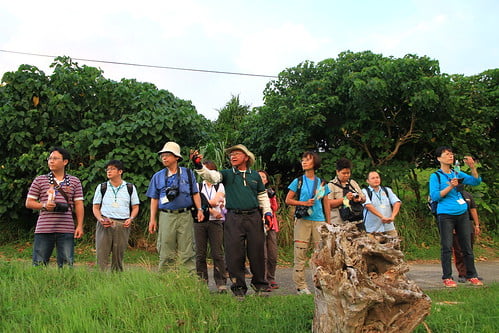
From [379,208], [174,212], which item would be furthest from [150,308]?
[379,208]

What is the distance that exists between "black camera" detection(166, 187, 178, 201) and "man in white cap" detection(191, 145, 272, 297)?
0.47 m

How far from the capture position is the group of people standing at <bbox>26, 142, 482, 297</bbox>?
527 cm

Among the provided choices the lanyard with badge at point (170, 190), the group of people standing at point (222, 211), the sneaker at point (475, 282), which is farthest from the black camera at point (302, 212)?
the sneaker at point (475, 282)

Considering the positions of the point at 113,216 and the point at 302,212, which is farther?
the point at 113,216

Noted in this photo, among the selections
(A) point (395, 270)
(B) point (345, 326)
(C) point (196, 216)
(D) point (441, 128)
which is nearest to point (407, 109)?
(D) point (441, 128)

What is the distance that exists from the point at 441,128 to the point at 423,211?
2171 mm

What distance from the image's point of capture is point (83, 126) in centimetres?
1028

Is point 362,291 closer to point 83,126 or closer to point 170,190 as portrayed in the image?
point 170,190

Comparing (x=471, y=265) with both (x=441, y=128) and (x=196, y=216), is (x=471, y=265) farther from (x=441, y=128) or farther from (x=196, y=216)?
(x=441, y=128)

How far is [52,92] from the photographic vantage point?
10.1 metres

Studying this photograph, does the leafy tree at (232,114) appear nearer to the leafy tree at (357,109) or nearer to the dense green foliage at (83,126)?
the leafy tree at (357,109)

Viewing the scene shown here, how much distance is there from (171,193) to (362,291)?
2969mm

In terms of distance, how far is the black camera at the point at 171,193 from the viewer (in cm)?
546

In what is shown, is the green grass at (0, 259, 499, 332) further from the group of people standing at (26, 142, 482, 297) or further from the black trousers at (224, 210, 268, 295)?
the group of people standing at (26, 142, 482, 297)
